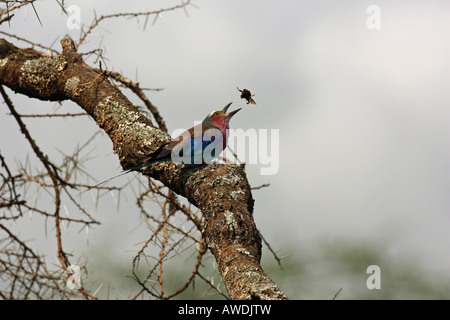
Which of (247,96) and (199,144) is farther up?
(247,96)

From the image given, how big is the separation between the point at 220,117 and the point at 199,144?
2.87 ft

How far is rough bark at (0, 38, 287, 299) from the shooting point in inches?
105

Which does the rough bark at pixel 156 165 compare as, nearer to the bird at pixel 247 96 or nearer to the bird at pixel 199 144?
the bird at pixel 199 144

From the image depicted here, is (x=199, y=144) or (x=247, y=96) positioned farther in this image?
(x=247, y=96)

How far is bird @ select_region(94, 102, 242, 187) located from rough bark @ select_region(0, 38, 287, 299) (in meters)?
0.05

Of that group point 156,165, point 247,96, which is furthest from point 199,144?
point 247,96

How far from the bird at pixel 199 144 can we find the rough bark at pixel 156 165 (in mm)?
54

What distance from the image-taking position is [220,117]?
4715mm

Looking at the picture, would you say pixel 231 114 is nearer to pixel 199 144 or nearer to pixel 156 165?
pixel 199 144
